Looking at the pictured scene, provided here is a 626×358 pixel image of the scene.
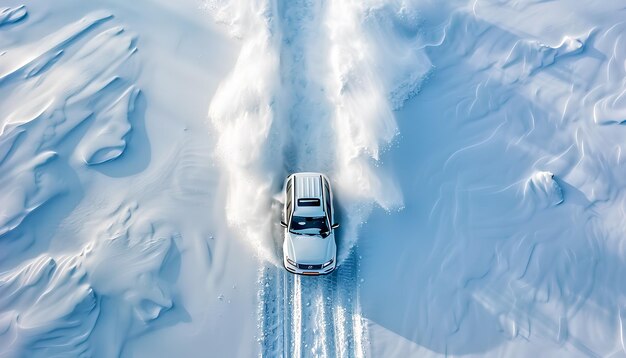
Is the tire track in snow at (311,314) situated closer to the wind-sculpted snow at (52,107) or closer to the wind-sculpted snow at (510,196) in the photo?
the wind-sculpted snow at (510,196)

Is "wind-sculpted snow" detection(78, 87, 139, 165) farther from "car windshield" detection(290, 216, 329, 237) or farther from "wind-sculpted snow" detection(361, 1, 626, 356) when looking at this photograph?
"wind-sculpted snow" detection(361, 1, 626, 356)

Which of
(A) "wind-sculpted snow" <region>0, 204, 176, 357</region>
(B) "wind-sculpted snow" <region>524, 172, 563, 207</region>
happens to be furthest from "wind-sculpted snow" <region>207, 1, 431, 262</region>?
(B) "wind-sculpted snow" <region>524, 172, 563, 207</region>

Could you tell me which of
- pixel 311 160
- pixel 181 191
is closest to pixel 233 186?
pixel 181 191

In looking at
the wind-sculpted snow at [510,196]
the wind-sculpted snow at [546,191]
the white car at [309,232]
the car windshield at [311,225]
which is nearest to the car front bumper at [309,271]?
the white car at [309,232]

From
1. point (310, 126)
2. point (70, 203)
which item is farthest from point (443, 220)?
point (70, 203)

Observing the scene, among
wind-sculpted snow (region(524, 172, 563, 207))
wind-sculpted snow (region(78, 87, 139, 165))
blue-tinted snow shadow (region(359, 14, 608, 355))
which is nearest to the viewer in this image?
blue-tinted snow shadow (region(359, 14, 608, 355))

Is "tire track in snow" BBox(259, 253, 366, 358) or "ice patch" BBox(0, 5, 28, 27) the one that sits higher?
"ice patch" BBox(0, 5, 28, 27)

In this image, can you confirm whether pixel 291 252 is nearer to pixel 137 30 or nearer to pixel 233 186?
pixel 233 186

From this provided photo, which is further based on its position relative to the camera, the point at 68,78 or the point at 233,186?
the point at 68,78

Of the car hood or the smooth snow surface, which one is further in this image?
the smooth snow surface
